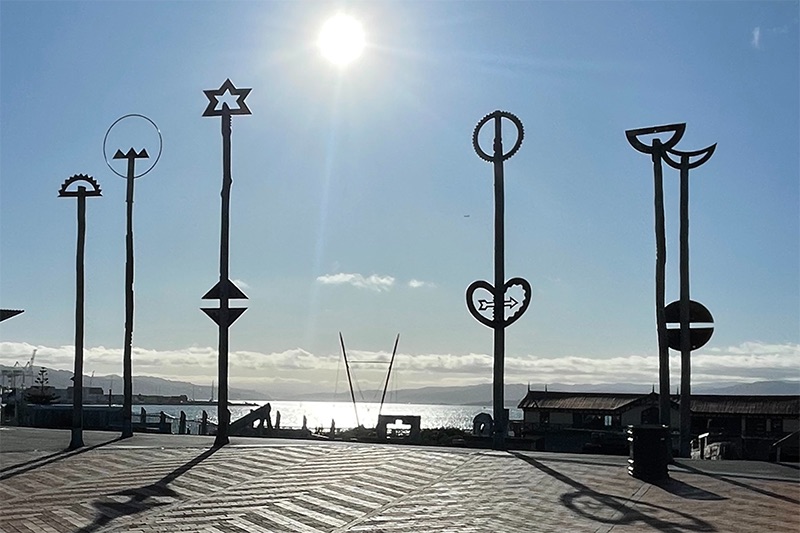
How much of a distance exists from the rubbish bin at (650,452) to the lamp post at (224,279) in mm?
8331

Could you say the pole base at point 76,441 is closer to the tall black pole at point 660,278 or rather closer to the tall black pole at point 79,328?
the tall black pole at point 79,328

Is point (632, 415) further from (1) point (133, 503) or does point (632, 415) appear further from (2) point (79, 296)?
(1) point (133, 503)

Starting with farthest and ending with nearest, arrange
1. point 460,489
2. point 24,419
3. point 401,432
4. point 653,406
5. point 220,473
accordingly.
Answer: point 653,406 → point 401,432 → point 24,419 → point 220,473 → point 460,489

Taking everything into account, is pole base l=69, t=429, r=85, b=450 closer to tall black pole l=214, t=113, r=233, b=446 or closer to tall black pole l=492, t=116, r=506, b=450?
tall black pole l=214, t=113, r=233, b=446

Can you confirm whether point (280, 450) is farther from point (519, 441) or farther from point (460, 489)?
point (519, 441)

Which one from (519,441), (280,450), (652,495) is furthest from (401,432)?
(652,495)

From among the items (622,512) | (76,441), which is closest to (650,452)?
(622,512)

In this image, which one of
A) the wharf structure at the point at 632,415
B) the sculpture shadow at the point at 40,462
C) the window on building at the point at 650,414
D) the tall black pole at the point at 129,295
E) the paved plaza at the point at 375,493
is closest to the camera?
the paved plaza at the point at 375,493

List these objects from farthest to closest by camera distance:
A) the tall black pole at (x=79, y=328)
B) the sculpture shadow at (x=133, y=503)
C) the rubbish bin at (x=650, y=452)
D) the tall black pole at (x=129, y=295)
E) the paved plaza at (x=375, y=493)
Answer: the tall black pole at (x=129, y=295), the tall black pole at (x=79, y=328), the rubbish bin at (x=650, y=452), the sculpture shadow at (x=133, y=503), the paved plaza at (x=375, y=493)

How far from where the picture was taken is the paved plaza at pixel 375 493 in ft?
32.6

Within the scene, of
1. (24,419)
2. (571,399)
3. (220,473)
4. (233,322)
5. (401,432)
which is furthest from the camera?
(571,399)

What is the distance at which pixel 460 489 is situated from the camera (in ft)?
39.8

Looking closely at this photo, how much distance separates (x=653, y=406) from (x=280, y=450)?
28308 mm

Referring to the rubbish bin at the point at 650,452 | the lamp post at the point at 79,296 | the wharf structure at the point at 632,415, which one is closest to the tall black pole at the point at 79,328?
the lamp post at the point at 79,296
